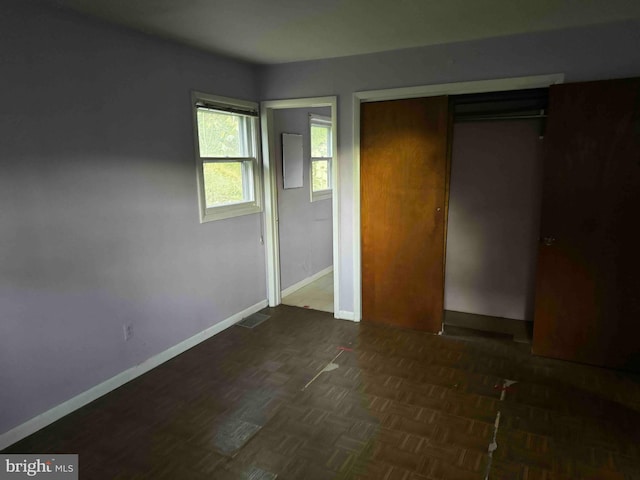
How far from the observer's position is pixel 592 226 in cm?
307

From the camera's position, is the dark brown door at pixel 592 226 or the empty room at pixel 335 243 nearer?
the empty room at pixel 335 243

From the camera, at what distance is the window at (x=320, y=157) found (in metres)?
5.41

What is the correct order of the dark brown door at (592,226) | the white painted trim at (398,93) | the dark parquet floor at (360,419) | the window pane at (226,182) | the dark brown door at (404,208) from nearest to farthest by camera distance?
the dark parquet floor at (360,419) → the dark brown door at (592,226) → the white painted trim at (398,93) → the dark brown door at (404,208) → the window pane at (226,182)

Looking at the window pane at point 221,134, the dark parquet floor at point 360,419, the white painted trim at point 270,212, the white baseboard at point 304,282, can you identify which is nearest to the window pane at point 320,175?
the white painted trim at point 270,212

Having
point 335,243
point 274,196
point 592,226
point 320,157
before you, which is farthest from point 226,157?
point 592,226

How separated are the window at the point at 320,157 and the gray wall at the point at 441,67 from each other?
4.25 ft

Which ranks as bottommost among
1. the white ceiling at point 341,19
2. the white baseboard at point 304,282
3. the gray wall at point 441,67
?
the white baseboard at point 304,282

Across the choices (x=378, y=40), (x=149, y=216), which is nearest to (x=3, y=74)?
(x=149, y=216)

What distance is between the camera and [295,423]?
8.50ft

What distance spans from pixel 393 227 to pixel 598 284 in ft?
5.39

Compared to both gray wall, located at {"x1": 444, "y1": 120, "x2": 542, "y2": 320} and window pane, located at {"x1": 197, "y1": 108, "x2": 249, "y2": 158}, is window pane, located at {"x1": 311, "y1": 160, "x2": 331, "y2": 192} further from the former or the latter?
gray wall, located at {"x1": 444, "y1": 120, "x2": 542, "y2": 320}

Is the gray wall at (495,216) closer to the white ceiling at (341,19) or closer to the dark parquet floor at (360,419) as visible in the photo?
the dark parquet floor at (360,419)

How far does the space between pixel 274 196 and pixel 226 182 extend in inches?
23.9

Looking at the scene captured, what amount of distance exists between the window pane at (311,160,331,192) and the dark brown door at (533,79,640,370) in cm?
295
